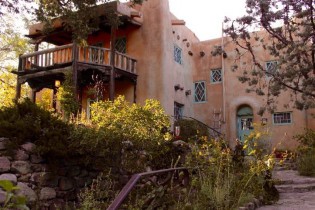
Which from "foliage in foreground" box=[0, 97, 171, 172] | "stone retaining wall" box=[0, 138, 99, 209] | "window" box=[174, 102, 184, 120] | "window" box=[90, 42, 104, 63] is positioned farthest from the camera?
"window" box=[174, 102, 184, 120]

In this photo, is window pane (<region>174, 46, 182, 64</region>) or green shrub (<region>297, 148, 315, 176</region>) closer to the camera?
green shrub (<region>297, 148, 315, 176</region>)

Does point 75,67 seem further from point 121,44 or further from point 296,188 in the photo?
point 296,188

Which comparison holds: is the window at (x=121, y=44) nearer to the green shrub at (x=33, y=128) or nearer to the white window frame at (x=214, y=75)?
the white window frame at (x=214, y=75)

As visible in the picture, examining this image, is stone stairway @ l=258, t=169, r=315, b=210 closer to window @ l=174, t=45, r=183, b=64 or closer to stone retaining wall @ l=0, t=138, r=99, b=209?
stone retaining wall @ l=0, t=138, r=99, b=209

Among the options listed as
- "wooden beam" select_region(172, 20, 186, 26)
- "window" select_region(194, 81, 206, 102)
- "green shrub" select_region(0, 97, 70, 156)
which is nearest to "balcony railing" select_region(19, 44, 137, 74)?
"wooden beam" select_region(172, 20, 186, 26)

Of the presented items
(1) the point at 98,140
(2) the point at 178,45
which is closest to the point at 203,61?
(2) the point at 178,45

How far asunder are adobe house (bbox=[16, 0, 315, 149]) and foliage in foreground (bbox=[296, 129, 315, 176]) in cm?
208

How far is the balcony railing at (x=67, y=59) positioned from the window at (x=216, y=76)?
17.2 ft

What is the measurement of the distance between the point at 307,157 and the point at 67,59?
10523 mm

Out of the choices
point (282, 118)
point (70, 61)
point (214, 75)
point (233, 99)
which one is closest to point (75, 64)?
point (70, 61)

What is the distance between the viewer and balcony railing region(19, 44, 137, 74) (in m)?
14.6

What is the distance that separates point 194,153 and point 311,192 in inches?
135

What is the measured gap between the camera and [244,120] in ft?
60.8

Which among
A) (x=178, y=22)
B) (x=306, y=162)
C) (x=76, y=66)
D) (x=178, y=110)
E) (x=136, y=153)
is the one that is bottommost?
(x=306, y=162)
